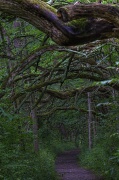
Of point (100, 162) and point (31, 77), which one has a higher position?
point (31, 77)

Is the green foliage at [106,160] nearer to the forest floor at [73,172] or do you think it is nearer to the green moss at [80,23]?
the forest floor at [73,172]

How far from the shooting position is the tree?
3.41 metres

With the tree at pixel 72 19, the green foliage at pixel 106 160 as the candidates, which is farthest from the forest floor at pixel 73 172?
the tree at pixel 72 19

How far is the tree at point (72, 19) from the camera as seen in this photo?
134 inches

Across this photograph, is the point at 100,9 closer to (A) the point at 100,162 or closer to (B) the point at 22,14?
(B) the point at 22,14

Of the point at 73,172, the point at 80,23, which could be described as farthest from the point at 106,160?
the point at 80,23

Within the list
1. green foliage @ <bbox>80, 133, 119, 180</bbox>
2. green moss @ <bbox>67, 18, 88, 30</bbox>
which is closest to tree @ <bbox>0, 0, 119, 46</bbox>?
green moss @ <bbox>67, 18, 88, 30</bbox>

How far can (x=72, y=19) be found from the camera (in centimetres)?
346

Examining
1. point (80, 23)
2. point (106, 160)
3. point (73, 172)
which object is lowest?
point (73, 172)

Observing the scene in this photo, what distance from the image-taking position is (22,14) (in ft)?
12.1

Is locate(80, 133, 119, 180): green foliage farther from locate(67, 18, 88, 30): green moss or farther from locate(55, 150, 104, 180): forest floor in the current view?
locate(67, 18, 88, 30): green moss

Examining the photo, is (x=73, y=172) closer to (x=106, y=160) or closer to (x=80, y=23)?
(x=106, y=160)

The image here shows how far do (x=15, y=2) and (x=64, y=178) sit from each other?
13.6 metres

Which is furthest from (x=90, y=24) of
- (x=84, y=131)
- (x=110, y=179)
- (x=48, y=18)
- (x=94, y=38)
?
(x=84, y=131)
